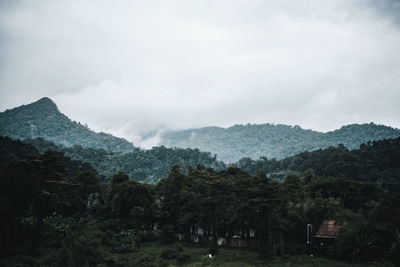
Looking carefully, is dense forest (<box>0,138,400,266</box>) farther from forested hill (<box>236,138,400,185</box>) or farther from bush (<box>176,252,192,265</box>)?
forested hill (<box>236,138,400,185</box>)

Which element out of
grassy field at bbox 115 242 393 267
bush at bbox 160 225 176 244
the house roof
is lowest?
grassy field at bbox 115 242 393 267

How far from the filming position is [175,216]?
56344 millimetres

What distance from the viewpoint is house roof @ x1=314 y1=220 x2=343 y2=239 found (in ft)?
138

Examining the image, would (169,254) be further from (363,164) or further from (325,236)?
(363,164)

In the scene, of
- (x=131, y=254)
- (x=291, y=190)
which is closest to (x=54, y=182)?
(x=131, y=254)

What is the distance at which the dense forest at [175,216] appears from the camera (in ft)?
121

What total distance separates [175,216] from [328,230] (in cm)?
2241

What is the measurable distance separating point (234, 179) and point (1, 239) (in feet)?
90.7

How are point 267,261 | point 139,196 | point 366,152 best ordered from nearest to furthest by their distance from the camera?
point 267,261 < point 139,196 < point 366,152

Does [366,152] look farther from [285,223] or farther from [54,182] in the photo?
[54,182]

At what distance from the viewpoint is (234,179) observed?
49.0 meters

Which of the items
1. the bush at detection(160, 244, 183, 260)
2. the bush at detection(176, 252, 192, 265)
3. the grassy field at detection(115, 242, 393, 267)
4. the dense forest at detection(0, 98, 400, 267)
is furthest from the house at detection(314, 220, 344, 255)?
the bush at detection(160, 244, 183, 260)

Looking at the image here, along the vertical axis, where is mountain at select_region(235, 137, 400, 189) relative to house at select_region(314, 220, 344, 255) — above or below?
above

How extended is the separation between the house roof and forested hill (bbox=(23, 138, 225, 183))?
11445 centimetres
